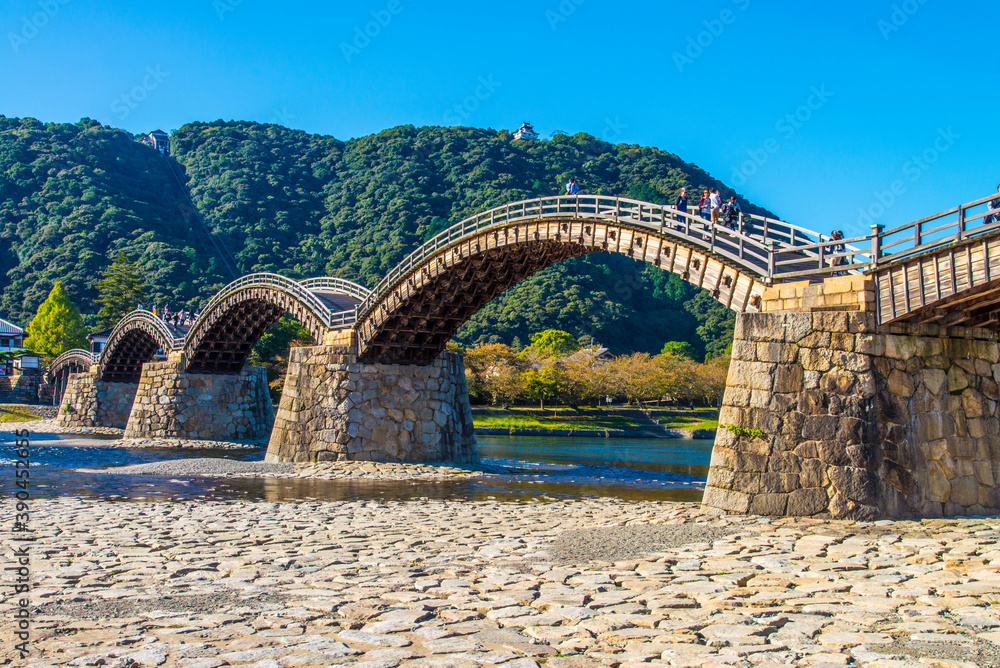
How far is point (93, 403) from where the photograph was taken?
50.8 m

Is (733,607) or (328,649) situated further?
(733,607)

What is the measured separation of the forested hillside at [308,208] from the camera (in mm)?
92062

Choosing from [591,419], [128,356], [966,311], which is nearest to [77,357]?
[128,356]

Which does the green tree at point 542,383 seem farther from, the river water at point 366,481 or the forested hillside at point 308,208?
the river water at point 366,481

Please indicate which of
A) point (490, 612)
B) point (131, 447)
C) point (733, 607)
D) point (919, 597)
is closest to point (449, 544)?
point (490, 612)

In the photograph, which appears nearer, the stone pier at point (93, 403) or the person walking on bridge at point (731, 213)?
the person walking on bridge at point (731, 213)

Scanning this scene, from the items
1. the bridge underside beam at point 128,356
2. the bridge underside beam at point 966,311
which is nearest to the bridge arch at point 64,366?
the bridge underside beam at point 128,356

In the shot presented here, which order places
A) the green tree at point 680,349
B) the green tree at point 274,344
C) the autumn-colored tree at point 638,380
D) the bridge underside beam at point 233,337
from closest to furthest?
the bridge underside beam at point 233,337
the green tree at point 274,344
the autumn-colored tree at point 638,380
the green tree at point 680,349

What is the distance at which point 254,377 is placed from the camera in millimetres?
42781

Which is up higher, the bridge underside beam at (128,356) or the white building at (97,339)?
the white building at (97,339)

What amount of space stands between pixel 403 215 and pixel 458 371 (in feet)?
276

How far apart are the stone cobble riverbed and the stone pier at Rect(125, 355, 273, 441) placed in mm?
28533

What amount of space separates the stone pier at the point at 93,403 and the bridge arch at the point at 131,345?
807mm

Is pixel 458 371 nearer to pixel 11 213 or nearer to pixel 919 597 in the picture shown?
pixel 919 597
